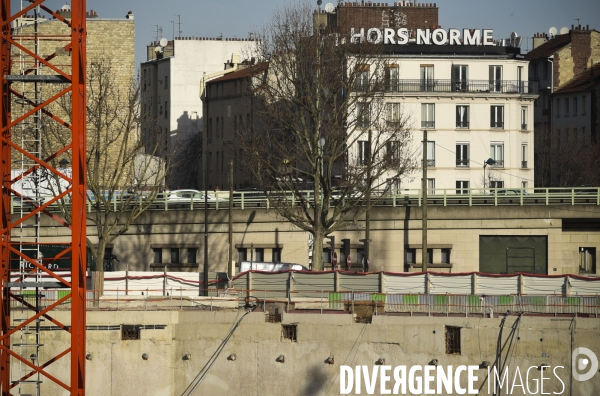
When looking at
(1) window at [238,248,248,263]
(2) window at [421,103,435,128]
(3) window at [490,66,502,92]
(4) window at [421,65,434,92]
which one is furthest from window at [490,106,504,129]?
(1) window at [238,248,248,263]

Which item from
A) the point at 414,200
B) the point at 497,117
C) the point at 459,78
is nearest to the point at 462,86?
the point at 459,78

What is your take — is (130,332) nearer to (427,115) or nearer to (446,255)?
(446,255)

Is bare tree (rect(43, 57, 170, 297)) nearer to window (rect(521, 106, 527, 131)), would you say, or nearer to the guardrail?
the guardrail

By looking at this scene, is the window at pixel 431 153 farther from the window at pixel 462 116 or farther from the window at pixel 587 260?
the window at pixel 587 260

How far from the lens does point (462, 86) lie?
84.1 meters

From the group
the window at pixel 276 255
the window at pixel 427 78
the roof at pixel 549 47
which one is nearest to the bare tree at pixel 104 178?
the window at pixel 276 255

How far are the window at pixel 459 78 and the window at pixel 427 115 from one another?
2.08 meters

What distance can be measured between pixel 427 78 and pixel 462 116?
3442mm

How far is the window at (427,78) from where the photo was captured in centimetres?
8344

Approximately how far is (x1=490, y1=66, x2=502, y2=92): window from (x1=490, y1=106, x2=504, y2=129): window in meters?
1.32

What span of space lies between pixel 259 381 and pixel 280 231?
802 inches

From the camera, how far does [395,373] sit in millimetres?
47000

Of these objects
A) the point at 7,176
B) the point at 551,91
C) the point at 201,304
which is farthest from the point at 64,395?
the point at 551,91

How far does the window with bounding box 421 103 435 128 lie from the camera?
83.1 meters
